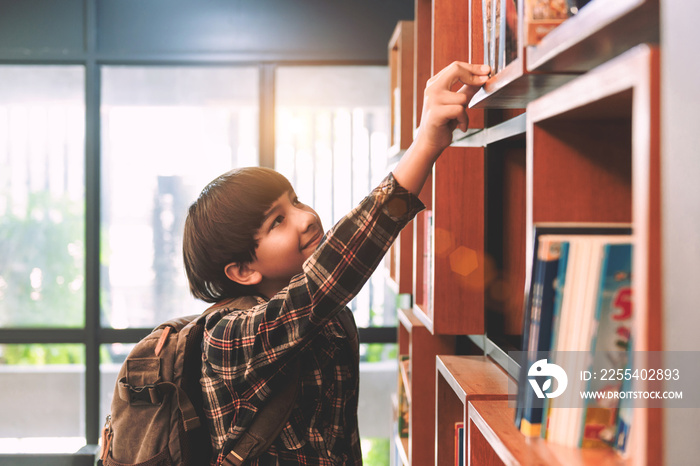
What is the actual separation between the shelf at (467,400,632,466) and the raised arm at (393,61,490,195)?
1.23 ft

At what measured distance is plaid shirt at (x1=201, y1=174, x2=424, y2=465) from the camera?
0.88 m

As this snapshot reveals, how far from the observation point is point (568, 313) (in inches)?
21.8

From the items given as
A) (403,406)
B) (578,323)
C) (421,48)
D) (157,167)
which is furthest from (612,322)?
(157,167)

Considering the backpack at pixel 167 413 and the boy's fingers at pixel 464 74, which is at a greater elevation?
the boy's fingers at pixel 464 74

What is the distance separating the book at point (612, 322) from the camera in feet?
1.69

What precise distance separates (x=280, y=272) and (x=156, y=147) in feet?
7.65

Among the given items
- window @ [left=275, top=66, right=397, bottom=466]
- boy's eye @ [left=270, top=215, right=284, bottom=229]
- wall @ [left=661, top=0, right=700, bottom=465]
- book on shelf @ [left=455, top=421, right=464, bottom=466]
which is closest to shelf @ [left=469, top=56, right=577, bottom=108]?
wall @ [left=661, top=0, right=700, bottom=465]

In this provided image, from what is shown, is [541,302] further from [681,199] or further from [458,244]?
[458,244]

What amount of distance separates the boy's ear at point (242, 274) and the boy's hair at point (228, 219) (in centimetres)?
1

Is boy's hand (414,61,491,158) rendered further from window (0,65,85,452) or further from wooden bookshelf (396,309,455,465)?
window (0,65,85,452)

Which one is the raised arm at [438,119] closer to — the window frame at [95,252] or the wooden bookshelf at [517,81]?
the wooden bookshelf at [517,81]

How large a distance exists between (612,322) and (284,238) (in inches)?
28.8

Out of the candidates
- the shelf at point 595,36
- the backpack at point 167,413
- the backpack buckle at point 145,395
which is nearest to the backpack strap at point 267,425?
the backpack at point 167,413

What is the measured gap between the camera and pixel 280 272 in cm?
116
